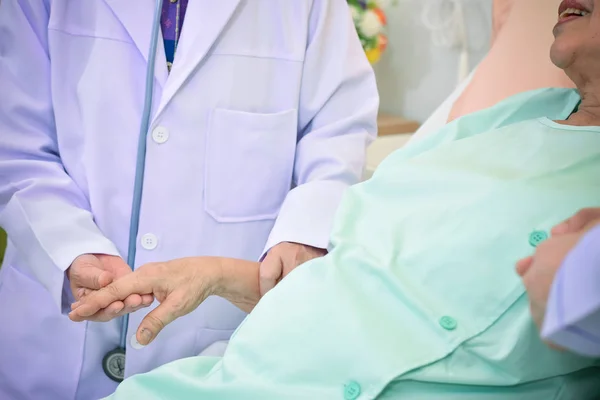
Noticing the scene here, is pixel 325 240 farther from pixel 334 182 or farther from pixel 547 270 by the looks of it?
pixel 547 270

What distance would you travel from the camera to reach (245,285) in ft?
3.71

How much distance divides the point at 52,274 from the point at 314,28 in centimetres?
64

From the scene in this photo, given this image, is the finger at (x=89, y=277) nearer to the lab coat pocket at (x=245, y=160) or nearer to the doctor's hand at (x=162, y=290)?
the doctor's hand at (x=162, y=290)

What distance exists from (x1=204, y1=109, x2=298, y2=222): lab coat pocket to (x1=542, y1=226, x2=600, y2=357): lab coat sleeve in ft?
2.29

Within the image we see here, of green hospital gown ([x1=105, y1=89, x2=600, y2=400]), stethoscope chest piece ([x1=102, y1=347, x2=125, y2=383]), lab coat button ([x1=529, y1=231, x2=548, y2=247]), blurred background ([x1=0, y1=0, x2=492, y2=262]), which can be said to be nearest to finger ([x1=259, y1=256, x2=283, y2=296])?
green hospital gown ([x1=105, y1=89, x2=600, y2=400])

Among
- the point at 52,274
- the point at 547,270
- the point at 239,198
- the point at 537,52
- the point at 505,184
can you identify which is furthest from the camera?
the point at 537,52

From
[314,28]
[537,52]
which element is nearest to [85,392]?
[314,28]

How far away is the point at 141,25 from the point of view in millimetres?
1169

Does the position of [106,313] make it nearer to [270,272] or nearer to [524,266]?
[270,272]

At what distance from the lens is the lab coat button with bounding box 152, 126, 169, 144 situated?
3.83 ft

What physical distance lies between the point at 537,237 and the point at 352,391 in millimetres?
323

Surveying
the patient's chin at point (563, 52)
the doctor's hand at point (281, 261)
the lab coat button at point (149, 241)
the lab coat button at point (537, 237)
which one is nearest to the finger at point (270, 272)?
the doctor's hand at point (281, 261)

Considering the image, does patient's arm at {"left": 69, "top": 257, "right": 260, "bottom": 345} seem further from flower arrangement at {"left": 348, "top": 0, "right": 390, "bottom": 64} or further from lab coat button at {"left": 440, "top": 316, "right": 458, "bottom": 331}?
flower arrangement at {"left": 348, "top": 0, "right": 390, "bottom": 64}

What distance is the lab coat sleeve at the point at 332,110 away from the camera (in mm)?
1229
